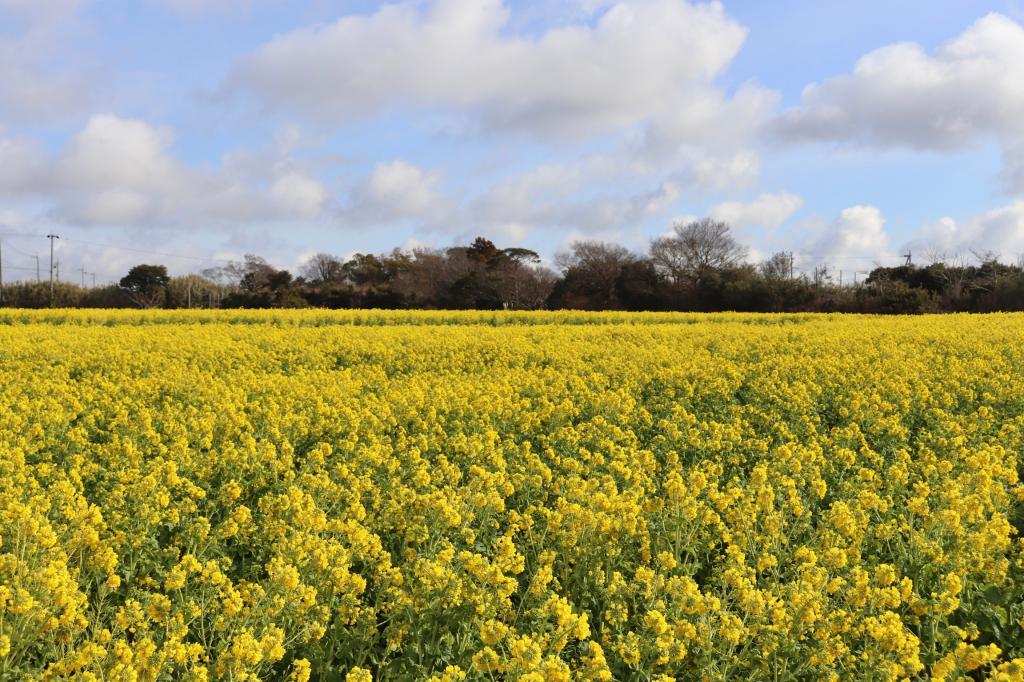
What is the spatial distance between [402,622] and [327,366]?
37.7 ft

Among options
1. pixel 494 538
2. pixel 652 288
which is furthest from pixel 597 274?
pixel 494 538

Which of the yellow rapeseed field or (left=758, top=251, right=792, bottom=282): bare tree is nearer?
the yellow rapeseed field

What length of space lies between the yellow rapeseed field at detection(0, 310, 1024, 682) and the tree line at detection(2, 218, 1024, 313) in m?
47.9

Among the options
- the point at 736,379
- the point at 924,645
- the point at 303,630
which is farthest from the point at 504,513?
the point at 736,379

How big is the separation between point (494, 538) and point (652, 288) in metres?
58.9

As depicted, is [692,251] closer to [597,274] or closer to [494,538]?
[597,274]

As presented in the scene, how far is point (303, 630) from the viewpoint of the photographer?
365 cm

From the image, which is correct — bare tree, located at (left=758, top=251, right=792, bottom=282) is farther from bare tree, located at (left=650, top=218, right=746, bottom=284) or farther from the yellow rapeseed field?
the yellow rapeseed field

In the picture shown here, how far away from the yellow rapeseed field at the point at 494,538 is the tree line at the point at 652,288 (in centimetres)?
4794

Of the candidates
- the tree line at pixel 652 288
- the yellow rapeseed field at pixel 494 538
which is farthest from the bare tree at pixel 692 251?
the yellow rapeseed field at pixel 494 538

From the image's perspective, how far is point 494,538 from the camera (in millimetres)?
4840

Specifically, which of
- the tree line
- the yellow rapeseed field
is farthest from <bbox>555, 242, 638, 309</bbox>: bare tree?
the yellow rapeseed field

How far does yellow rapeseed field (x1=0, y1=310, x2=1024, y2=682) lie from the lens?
11.6ft

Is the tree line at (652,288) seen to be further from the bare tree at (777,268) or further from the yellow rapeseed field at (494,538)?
the yellow rapeseed field at (494,538)
